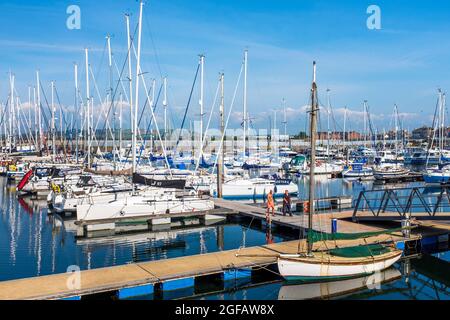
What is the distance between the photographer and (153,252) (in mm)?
23344

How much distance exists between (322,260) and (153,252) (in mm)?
9852

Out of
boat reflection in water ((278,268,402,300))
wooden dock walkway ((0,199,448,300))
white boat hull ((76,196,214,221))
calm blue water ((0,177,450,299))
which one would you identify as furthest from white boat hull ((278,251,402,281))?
white boat hull ((76,196,214,221))

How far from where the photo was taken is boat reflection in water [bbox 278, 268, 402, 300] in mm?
16766

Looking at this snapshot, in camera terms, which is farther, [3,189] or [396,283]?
[3,189]

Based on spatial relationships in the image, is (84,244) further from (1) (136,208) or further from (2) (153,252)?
(1) (136,208)

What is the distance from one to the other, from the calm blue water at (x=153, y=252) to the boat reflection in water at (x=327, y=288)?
6cm

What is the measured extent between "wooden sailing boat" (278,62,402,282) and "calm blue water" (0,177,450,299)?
0.64 meters

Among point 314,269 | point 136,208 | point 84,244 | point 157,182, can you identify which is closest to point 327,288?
point 314,269

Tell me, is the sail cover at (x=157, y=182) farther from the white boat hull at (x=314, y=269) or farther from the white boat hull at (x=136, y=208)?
the white boat hull at (x=314, y=269)

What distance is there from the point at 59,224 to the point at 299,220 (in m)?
16.1
